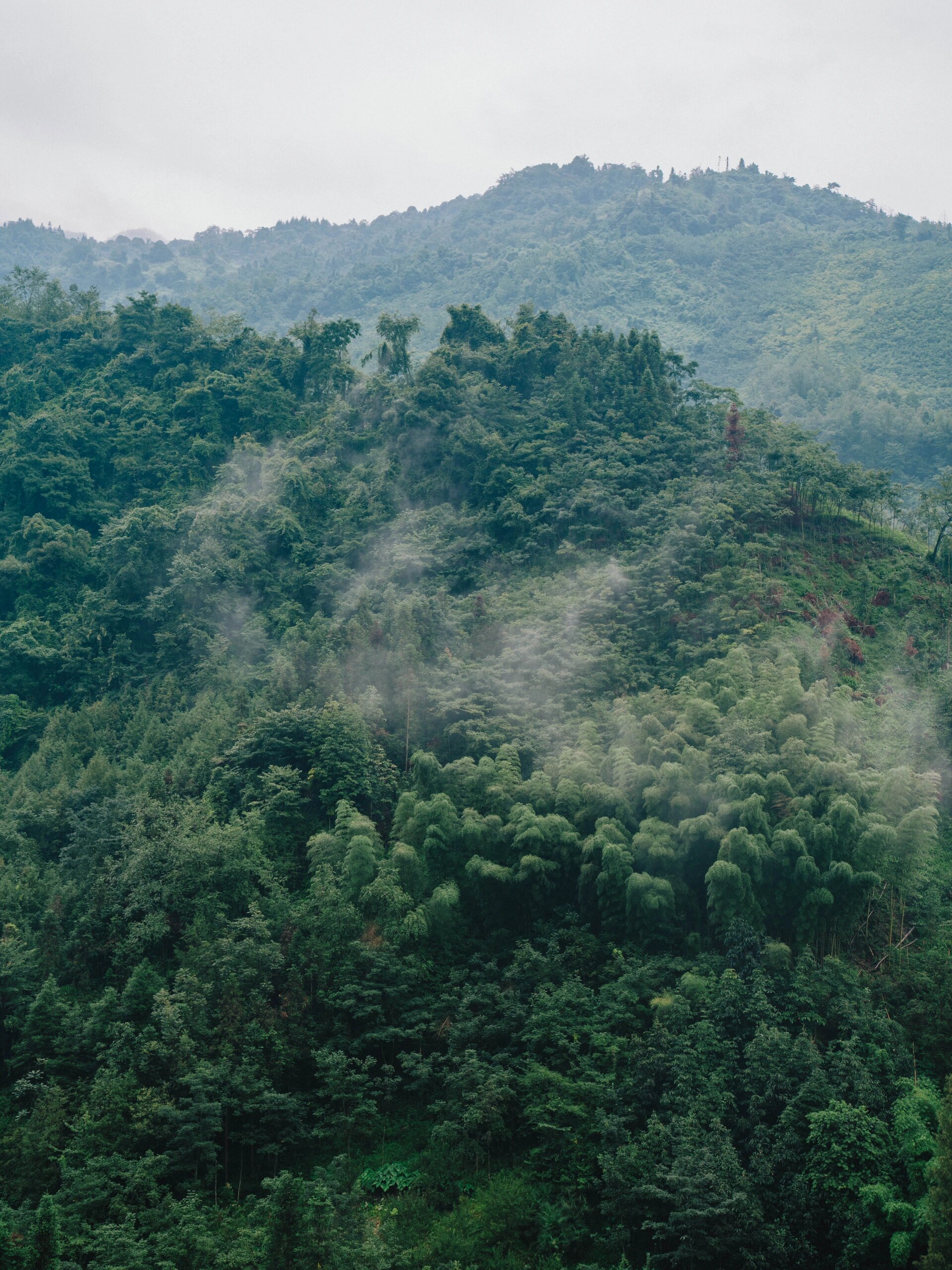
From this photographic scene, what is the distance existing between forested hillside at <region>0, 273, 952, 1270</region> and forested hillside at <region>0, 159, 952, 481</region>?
23155mm

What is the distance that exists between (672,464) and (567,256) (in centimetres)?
4609

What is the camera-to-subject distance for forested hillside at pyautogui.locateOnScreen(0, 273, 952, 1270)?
1253cm

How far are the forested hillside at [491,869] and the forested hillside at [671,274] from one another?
23.2 m

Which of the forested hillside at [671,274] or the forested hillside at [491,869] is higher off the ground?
the forested hillside at [671,274]

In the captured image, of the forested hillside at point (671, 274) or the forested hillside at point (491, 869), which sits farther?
the forested hillside at point (671, 274)

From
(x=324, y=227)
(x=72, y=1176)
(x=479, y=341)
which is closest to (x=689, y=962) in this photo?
(x=72, y=1176)

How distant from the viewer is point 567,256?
6838 cm

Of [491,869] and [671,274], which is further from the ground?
[671,274]

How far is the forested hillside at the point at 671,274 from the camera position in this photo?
167 feet

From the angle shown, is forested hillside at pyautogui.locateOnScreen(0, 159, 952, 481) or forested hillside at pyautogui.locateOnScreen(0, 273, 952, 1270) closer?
forested hillside at pyautogui.locateOnScreen(0, 273, 952, 1270)

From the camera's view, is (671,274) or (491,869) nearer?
(491,869)

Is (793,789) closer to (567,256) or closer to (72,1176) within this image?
(72,1176)

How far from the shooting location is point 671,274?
70312mm

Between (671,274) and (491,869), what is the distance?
205 feet
